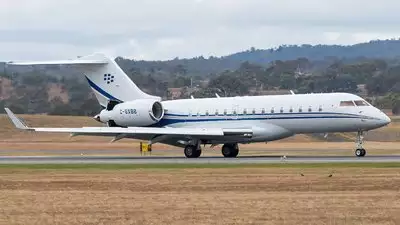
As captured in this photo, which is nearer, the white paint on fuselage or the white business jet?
the white paint on fuselage

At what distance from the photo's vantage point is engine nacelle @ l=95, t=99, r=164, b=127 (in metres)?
56.8

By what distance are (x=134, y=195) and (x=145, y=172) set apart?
10721 millimetres

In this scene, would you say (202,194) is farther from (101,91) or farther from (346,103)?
(101,91)

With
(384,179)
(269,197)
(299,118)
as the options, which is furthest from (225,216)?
(299,118)

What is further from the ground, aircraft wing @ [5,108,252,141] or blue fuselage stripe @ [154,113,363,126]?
blue fuselage stripe @ [154,113,363,126]

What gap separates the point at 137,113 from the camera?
5694cm

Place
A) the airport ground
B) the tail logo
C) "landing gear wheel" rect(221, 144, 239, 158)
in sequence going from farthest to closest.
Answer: the tail logo < "landing gear wheel" rect(221, 144, 239, 158) < the airport ground

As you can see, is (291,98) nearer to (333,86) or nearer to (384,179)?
(384,179)

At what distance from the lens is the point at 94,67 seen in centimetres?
6022

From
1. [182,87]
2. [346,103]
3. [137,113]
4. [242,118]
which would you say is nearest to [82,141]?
[137,113]

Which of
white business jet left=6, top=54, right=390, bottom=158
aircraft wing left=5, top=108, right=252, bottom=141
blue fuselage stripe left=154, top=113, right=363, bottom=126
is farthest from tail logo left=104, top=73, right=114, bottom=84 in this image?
aircraft wing left=5, top=108, right=252, bottom=141

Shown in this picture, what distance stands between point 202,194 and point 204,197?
1017 millimetres

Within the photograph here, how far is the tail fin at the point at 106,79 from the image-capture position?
59.4 m

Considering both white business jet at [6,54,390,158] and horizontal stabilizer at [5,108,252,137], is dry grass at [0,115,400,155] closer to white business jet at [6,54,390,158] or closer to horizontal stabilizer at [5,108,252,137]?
white business jet at [6,54,390,158]
